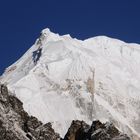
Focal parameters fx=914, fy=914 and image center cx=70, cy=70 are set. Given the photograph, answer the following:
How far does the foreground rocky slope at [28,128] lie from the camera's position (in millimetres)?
65812

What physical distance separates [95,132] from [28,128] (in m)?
6.56

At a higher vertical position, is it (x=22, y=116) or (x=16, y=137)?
(x=22, y=116)

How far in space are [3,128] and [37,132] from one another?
26.1 ft

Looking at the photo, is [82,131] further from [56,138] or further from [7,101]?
[7,101]

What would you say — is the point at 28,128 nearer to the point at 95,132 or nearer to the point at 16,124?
the point at 16,124

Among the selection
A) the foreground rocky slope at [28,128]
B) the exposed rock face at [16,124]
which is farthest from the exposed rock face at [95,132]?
the exposed rock face at [16,124]

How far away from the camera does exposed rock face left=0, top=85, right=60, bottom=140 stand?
6531 cm

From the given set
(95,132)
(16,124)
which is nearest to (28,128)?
(16,124)

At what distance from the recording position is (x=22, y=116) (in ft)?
244

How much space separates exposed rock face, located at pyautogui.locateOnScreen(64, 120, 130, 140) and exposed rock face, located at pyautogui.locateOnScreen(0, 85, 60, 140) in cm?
168

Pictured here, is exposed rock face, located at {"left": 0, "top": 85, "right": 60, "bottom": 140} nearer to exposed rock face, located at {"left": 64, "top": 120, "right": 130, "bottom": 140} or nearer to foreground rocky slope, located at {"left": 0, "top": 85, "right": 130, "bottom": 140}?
foreground rocky slope, located at {"left": 0, "top": 85, "right": 130, "bottom": 140}

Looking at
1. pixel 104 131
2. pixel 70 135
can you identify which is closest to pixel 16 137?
pixel 104 131

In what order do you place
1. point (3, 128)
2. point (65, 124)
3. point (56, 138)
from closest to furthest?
point (3, 128)
point (56, 138)
point (65, 124)

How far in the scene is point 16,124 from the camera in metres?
68.2
